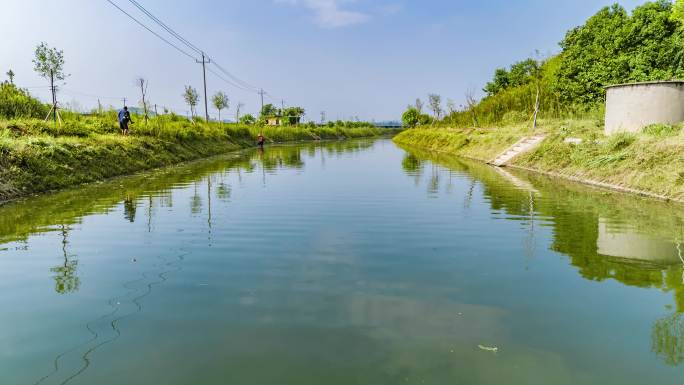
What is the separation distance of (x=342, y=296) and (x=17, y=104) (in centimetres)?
2538

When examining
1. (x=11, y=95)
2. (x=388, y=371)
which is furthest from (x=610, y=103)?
(x=11, y=95)

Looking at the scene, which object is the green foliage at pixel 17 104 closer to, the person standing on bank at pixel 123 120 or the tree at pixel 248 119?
the person standing on bank at pixel 123 120

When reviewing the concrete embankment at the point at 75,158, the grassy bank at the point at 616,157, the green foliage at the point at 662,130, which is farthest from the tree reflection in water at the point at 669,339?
the concrete embankment at the point at 75,158

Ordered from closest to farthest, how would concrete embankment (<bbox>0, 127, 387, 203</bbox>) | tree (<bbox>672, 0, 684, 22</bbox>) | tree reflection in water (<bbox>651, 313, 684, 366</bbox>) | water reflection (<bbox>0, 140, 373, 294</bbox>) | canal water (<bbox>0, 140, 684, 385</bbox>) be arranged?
canal water (<bbox>0, 140, 684, 385</bbox>) → tree reflection in water (<bbox>651, 313, 684, 366</bbox>) → water reflection (<bbox>0, 140, 373, 294</bbox>) → concrete embankment (<bbox>0, 127, 387, 203</bbox>) → tree (<bbox>672, 0, 684, 22</bbox>)

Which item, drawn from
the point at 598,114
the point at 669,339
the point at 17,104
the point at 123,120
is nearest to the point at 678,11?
the point at 598,114

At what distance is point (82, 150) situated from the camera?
693 inches

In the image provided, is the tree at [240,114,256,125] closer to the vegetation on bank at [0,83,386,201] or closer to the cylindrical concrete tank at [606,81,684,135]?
the vegetation on bank at [0,83,386,201]

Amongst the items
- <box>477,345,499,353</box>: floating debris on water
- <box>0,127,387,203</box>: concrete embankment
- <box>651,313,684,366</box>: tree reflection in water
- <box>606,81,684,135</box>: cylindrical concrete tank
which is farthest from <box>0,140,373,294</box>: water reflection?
<box>606,81,684,135</box>: cylindrical concrete tank

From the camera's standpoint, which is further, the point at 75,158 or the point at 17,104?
the point at 17,104

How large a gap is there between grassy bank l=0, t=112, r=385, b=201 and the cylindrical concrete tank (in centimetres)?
2157

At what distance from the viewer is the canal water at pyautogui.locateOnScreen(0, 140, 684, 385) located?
13.0ft

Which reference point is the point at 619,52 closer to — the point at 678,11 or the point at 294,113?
the point at 678,11

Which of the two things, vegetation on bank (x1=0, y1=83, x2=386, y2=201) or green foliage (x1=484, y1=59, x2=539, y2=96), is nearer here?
vegetation on bank (x1=0, y1=83, x2=386, y2=201)

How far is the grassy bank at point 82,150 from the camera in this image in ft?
44.6
